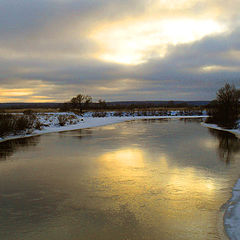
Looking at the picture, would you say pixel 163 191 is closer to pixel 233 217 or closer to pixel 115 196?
pixel 115 196

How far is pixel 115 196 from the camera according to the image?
6426 mm

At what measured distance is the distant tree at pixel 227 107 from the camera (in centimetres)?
2842

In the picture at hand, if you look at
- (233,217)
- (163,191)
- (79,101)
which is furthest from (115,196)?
(79,101)

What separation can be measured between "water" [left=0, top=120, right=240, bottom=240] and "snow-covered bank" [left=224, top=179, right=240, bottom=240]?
0.18 meters

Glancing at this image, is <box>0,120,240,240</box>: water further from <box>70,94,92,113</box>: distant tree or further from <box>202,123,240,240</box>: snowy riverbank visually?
<box>70,94,92,113</box>: distant tree

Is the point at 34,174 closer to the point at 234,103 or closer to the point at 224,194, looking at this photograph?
the point at 224,194

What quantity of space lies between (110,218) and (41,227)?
130cm

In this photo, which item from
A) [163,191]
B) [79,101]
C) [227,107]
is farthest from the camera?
[79,101]

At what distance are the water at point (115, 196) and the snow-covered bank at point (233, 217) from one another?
177 mm

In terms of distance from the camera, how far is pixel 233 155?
38.9 ft

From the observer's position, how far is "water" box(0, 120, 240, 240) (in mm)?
4738

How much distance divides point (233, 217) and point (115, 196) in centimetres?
263

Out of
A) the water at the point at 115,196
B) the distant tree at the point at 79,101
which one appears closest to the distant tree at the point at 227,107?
the water at the point at 115,196

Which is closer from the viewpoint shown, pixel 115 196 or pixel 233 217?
pixel 233 217
